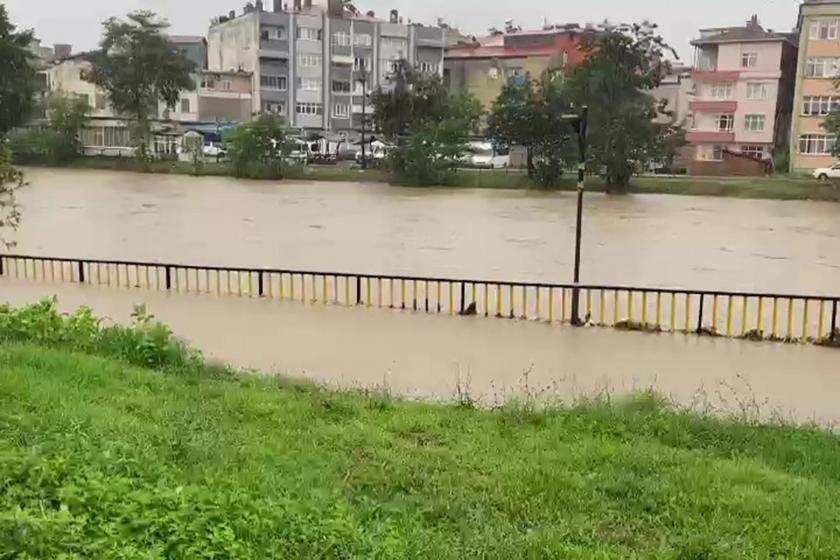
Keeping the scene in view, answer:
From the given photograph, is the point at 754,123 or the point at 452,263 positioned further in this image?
the point at 754,123

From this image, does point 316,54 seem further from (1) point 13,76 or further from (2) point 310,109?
(1) point 13,76

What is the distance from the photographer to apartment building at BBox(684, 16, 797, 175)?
49.2 m

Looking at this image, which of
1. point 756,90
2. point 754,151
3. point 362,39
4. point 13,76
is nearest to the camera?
point 13,76

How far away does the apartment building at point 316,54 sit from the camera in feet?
200

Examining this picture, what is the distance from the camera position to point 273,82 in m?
61.5

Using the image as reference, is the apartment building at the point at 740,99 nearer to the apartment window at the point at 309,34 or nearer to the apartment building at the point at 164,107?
the apartment window at the point at 309,34

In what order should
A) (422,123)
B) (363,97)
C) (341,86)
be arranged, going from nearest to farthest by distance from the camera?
(422,123)
(363,97)
(341,86)

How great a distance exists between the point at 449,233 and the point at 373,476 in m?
20.9

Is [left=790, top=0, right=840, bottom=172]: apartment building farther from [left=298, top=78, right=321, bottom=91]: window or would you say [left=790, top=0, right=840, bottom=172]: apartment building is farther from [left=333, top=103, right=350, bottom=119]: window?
[left=298, top=78, right=321, bottom=91]: window

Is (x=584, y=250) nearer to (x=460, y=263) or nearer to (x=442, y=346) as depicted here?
(x=460, y=263)

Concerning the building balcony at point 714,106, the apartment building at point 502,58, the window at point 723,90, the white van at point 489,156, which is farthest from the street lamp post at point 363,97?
the window at point 723,90

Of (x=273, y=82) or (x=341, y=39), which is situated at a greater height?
(x=341, y=39)

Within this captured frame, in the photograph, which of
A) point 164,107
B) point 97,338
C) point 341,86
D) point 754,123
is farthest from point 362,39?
point 97,338

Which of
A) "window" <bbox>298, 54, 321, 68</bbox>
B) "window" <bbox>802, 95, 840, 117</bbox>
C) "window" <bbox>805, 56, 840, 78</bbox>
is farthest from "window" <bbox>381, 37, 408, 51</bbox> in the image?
"window" <bbox>802, 95, 840, 117</bbox>
